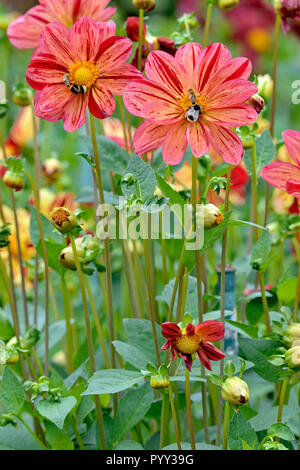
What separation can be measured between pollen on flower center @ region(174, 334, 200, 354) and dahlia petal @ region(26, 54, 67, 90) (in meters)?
0.17

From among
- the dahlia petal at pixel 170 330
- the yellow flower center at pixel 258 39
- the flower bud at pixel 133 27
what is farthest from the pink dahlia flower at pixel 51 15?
the yellow flower center at pixel 258 39

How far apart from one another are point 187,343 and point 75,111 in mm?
153

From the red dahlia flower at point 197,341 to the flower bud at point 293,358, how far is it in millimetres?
63

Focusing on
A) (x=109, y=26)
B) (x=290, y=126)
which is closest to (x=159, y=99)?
(x=109, y=26)

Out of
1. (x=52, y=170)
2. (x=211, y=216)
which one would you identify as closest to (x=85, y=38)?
(x=211, y=216)

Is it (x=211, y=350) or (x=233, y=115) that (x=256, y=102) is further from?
(x=211, y=350)

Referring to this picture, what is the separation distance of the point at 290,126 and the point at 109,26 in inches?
42.8

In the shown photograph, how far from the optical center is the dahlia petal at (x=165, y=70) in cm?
37

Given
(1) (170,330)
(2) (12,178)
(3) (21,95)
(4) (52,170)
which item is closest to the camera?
(1) (170,330)

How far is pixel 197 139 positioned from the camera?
0.38 m

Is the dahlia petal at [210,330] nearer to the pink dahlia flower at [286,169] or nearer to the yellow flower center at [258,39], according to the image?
the pink dahlia flower at [286,169]

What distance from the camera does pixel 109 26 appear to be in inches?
15.9

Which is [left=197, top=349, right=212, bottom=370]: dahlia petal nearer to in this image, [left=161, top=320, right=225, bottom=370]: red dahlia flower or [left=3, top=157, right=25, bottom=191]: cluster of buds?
[left=161, top=320, right=225, bottom=370]: red dahlia flower
